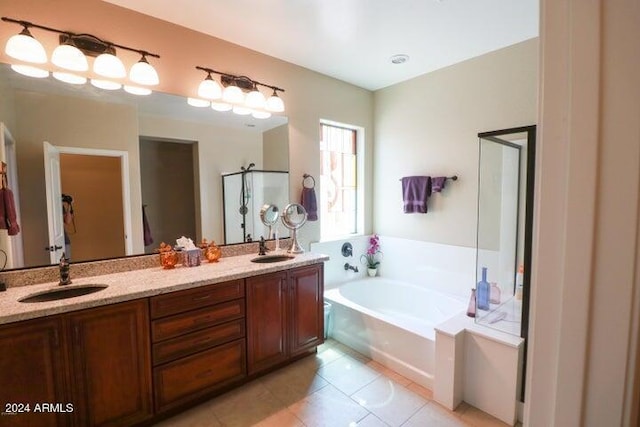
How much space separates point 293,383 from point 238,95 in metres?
2.38

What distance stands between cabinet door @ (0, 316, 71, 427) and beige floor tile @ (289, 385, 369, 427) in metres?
1.29

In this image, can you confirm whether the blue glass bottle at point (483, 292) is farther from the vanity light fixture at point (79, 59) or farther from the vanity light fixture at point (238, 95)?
the vanity light fixture at point (79, 59)

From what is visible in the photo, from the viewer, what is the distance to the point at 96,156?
2057mm

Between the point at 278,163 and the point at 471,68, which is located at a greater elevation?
the point at 471,68

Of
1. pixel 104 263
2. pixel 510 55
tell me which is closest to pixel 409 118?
pixel 510 55

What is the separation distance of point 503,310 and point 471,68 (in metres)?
2.17

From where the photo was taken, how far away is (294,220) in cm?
289

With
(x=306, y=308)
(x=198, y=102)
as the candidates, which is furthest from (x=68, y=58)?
(x=306, y=308)

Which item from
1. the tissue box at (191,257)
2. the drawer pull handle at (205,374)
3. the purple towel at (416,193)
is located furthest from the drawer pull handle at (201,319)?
the purple towel at (416,193)

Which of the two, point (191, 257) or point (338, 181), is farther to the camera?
point (338, 181)

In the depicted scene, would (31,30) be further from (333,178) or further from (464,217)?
(464,217)

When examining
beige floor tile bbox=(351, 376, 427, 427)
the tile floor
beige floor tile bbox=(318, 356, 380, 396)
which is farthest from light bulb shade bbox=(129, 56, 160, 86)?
beige floor tile bbox=(351, 376, 427, 427)

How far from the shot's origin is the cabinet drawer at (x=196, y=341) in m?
1.80

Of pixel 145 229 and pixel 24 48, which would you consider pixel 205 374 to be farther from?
pixel 24 48
